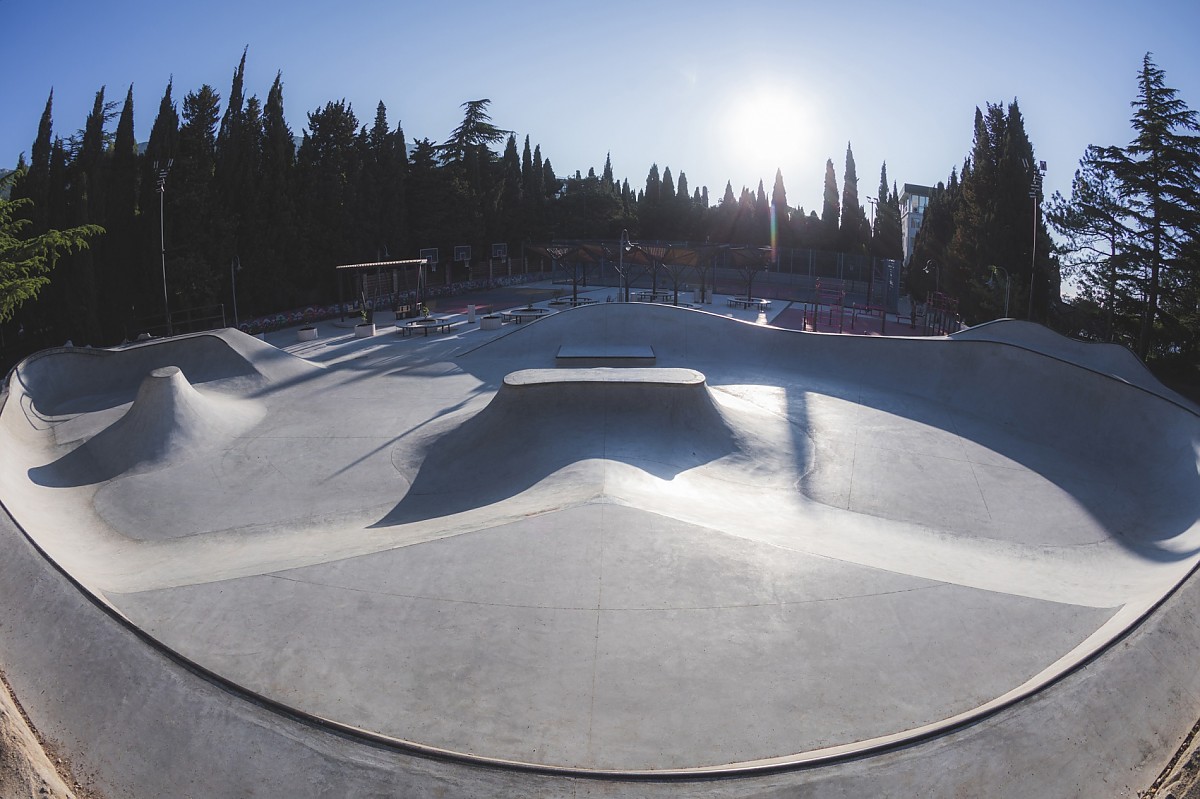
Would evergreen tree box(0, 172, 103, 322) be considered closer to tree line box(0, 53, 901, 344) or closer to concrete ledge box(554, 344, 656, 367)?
tree line box(0, 53, 901, 344)

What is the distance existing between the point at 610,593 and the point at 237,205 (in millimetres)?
33716

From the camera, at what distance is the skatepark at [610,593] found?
15.6 feet

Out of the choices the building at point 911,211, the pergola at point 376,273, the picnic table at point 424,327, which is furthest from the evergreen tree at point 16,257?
the building at point 911,211

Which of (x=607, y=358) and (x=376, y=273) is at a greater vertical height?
(x=376, y=273)

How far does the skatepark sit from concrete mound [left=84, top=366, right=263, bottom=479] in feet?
0.19

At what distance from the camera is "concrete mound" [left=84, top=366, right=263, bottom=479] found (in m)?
12.7

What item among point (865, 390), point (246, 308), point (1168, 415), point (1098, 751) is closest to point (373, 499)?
point (1098, 751)

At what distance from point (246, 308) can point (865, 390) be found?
2940cm

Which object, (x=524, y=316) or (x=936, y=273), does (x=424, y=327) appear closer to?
(x=524, y=316)

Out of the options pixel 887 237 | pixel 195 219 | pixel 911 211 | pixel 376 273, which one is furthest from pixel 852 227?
pixel 195 219

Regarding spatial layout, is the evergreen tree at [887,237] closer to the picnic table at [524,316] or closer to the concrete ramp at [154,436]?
the picnic table at [524,316]

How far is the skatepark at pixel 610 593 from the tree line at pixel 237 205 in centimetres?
1754

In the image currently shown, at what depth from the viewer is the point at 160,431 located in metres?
13.0

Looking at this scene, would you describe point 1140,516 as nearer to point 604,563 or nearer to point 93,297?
point 604,563
